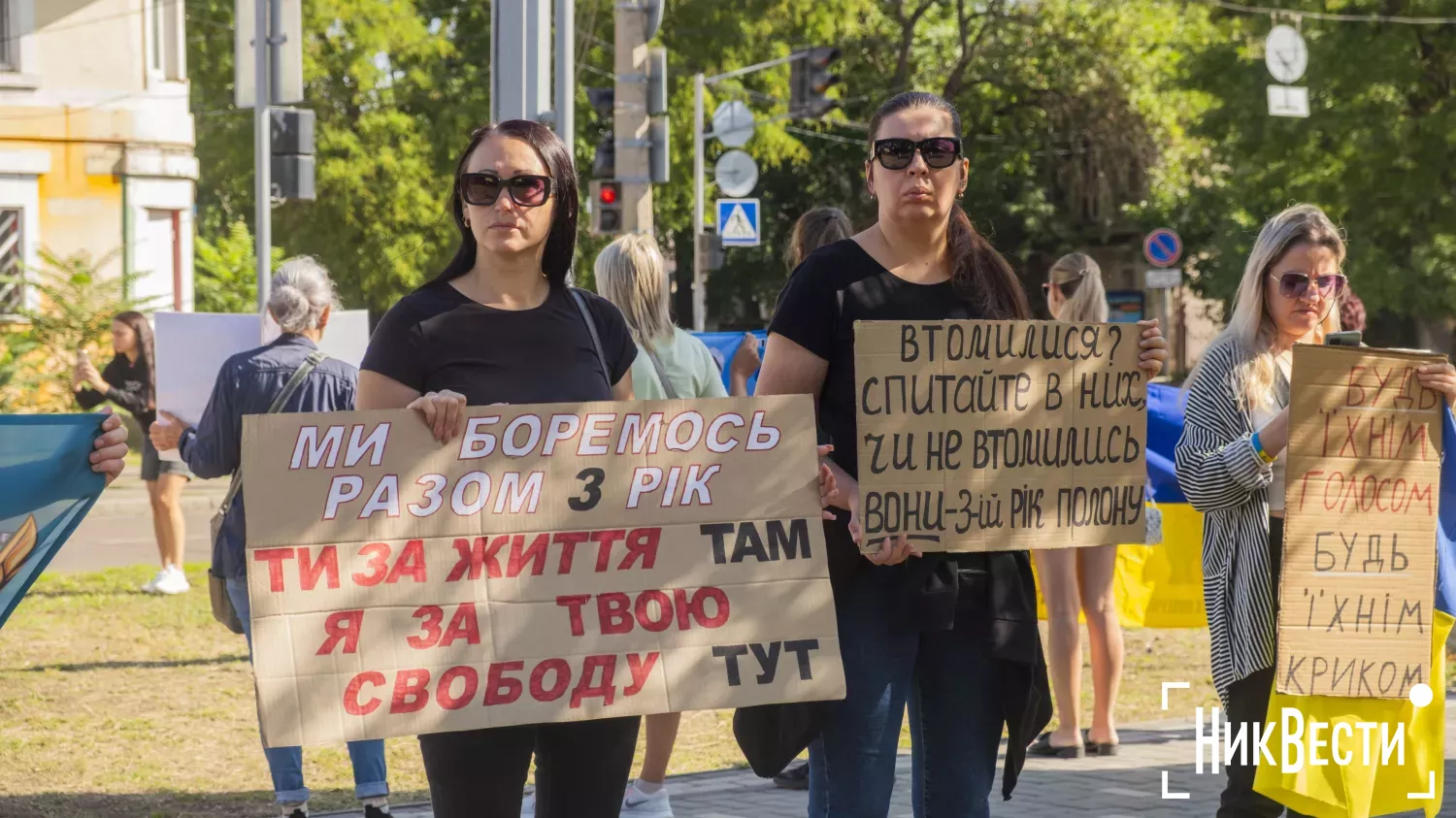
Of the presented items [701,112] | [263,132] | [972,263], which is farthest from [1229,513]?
[701,112]

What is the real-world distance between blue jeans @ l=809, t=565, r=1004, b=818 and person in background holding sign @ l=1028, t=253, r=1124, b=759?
3.11m

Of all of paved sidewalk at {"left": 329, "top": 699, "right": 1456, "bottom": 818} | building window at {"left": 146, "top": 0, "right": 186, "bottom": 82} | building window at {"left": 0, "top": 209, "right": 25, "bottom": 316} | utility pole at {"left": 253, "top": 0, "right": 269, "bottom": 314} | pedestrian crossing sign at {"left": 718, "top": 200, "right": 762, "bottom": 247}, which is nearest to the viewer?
paved sidewalk at {"left": 329, "top": 699, "right": 1456, "bottom": 818}

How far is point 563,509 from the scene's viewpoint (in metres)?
3.69

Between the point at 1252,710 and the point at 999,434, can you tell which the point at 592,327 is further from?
the point at 1252,710

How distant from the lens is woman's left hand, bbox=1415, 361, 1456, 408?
452cm

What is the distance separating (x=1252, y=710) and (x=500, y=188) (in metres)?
2.37

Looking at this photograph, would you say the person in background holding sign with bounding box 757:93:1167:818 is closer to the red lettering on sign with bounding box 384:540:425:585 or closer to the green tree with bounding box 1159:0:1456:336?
the red lettering on sign with bounding box 384:540:425:585

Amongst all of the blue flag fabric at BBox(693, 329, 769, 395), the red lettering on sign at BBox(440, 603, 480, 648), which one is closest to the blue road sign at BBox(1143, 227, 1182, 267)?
the blue flag fabric at BBox(693, 329, 769, 395)

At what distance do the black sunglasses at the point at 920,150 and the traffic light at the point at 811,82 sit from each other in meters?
20.7

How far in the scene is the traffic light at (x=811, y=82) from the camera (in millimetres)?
24438

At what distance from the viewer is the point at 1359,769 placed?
453cm

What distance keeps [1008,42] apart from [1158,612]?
35112 mm

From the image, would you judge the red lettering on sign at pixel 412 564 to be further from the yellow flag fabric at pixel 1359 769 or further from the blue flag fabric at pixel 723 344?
the blue flag fabric at pixel 723 344

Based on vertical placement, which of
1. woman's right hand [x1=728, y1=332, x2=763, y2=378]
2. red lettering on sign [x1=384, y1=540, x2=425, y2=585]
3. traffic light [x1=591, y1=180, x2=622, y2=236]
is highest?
traffic light [x1=591, y1=180, x2=622, y2=236]
